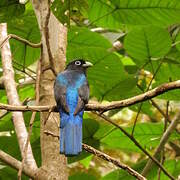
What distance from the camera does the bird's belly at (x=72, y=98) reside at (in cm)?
329

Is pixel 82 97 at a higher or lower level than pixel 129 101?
lower

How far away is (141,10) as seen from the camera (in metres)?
3.65

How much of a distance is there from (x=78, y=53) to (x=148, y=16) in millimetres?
509

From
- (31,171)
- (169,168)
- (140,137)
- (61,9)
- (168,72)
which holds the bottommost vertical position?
(169,168)

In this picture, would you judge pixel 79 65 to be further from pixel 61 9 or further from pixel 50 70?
pixel 61 9

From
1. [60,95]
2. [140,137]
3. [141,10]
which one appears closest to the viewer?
[60,95]

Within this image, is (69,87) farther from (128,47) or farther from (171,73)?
(171,73)

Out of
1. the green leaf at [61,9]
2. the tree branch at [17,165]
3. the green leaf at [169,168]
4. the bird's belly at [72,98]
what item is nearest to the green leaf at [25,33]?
the bird's belly at [72,98]

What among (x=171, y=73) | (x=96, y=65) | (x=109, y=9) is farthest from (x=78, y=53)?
(x=171, y=73)

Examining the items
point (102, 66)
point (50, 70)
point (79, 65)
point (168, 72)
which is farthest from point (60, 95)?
point (168, 72)

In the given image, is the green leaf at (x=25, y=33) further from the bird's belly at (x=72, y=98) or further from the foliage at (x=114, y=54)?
the bird's belly at (x=72, y=98)

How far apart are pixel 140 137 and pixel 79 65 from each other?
613 mm

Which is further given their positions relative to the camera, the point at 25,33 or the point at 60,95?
the point at 25,33

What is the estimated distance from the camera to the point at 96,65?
3.54 meters
